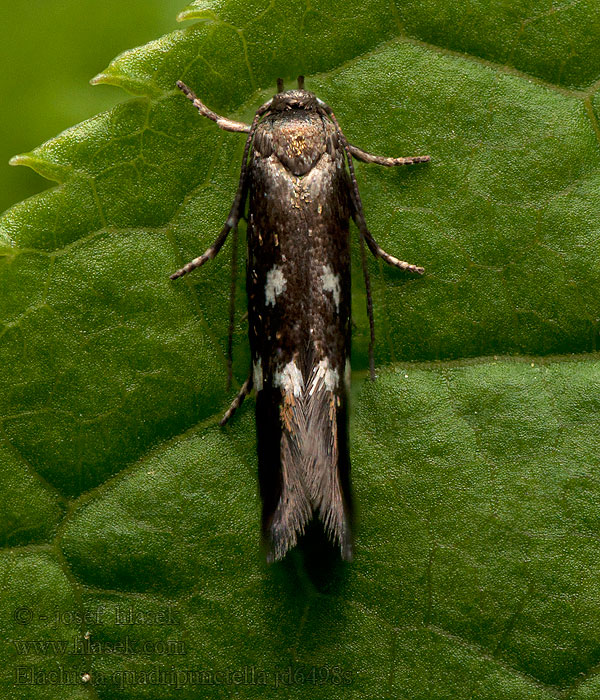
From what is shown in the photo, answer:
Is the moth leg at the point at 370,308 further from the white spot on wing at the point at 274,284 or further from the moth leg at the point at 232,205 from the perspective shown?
the moth leg at the point at 232,205

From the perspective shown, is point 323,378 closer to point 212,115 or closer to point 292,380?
point 292,380

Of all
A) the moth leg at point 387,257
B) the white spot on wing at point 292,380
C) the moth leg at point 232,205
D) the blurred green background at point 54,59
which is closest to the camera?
the white spot on wing at point 292,380

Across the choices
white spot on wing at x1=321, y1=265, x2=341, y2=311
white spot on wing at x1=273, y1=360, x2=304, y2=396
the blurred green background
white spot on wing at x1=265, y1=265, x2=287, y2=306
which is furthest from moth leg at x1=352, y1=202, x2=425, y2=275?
the blurred green background

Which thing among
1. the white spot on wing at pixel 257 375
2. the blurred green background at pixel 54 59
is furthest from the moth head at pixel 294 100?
the white spot on wing at pixel 257 375

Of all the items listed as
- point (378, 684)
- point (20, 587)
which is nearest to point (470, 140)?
point (378, 684)

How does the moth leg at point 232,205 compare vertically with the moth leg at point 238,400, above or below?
above

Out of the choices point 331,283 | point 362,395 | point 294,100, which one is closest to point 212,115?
point 294,100

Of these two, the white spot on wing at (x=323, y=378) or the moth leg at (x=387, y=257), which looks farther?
the moth leg at (x=387, y=257)
